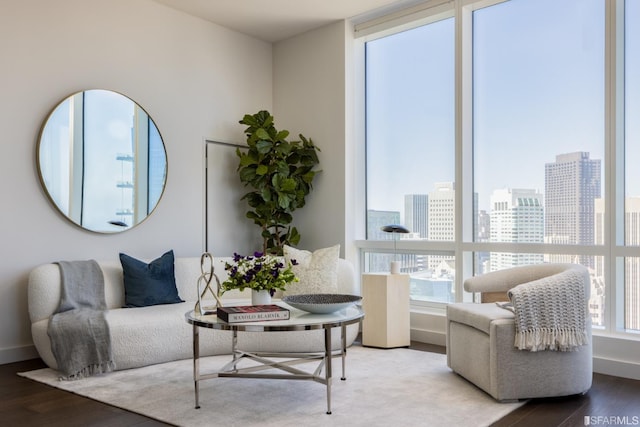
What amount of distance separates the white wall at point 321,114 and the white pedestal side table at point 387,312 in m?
0.89

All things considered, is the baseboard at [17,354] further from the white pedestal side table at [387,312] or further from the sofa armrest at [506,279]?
the sofa armrest at [506,279]

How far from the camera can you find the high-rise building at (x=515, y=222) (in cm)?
430

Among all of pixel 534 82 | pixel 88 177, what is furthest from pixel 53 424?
pixel 534 82

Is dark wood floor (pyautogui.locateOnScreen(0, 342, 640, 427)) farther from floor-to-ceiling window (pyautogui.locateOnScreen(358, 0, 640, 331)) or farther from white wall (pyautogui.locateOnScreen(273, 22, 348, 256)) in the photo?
white wall (pyautogui.locateOnScreen(273, 22, 348, 256))

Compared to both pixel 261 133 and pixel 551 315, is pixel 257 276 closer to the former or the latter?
pixel 551 315

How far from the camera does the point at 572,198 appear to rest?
409 cm

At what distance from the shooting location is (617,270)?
12.6 ft

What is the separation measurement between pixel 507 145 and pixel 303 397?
8.78 feet

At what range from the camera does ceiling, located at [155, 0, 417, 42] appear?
5012 mm

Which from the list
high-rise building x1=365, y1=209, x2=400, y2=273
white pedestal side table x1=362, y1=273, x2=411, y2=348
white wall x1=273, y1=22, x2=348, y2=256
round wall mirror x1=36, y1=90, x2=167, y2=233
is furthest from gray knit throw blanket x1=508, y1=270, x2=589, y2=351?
round wall mirror x1=36, y1=90, x2=167, y2=233

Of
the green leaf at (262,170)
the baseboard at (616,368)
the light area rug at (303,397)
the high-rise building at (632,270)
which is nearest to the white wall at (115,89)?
the green leaf at (262,170)

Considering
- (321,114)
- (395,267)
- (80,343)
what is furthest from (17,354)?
(321,114)

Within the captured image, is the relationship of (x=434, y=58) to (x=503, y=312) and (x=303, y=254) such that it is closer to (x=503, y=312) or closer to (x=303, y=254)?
(x=303, y=254)

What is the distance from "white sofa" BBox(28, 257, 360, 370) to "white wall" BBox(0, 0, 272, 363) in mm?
310
